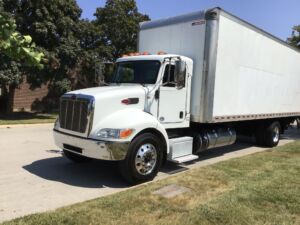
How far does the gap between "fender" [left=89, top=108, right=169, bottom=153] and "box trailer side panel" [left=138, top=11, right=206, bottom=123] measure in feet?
5.95

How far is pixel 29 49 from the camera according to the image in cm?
203

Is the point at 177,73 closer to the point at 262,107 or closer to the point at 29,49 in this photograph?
the point at 262,107

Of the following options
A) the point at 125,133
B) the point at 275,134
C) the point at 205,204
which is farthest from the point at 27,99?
the point at 205,204

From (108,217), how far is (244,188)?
280 cm

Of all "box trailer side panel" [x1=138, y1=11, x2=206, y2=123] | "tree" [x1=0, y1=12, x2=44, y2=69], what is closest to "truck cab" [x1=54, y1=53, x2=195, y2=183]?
"box trailer side panel" [x1=138, y1=11, x2=206, y2=123]

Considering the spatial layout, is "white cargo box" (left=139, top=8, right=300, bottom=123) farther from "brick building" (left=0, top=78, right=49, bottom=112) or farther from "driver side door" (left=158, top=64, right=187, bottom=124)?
"brick building" (left=0, top=78, right=49, bottom=112)

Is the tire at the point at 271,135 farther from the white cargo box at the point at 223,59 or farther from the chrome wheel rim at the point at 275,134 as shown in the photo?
the white cargo box at the point at 223,59

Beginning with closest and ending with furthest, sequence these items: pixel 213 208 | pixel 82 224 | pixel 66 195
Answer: pixel 82 224
pixel 213 208
pixel 66 195

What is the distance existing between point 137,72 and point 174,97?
104cm

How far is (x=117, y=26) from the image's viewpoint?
1073 inches

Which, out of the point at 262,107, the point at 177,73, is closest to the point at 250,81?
the point at 262,107

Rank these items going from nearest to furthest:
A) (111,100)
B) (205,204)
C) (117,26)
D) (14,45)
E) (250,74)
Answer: (14,45), (205,204), (111,100), (250,74), (117,26)

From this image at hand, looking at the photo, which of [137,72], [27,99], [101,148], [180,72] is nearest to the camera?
[101,148]

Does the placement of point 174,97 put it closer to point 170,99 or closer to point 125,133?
point 170,99
